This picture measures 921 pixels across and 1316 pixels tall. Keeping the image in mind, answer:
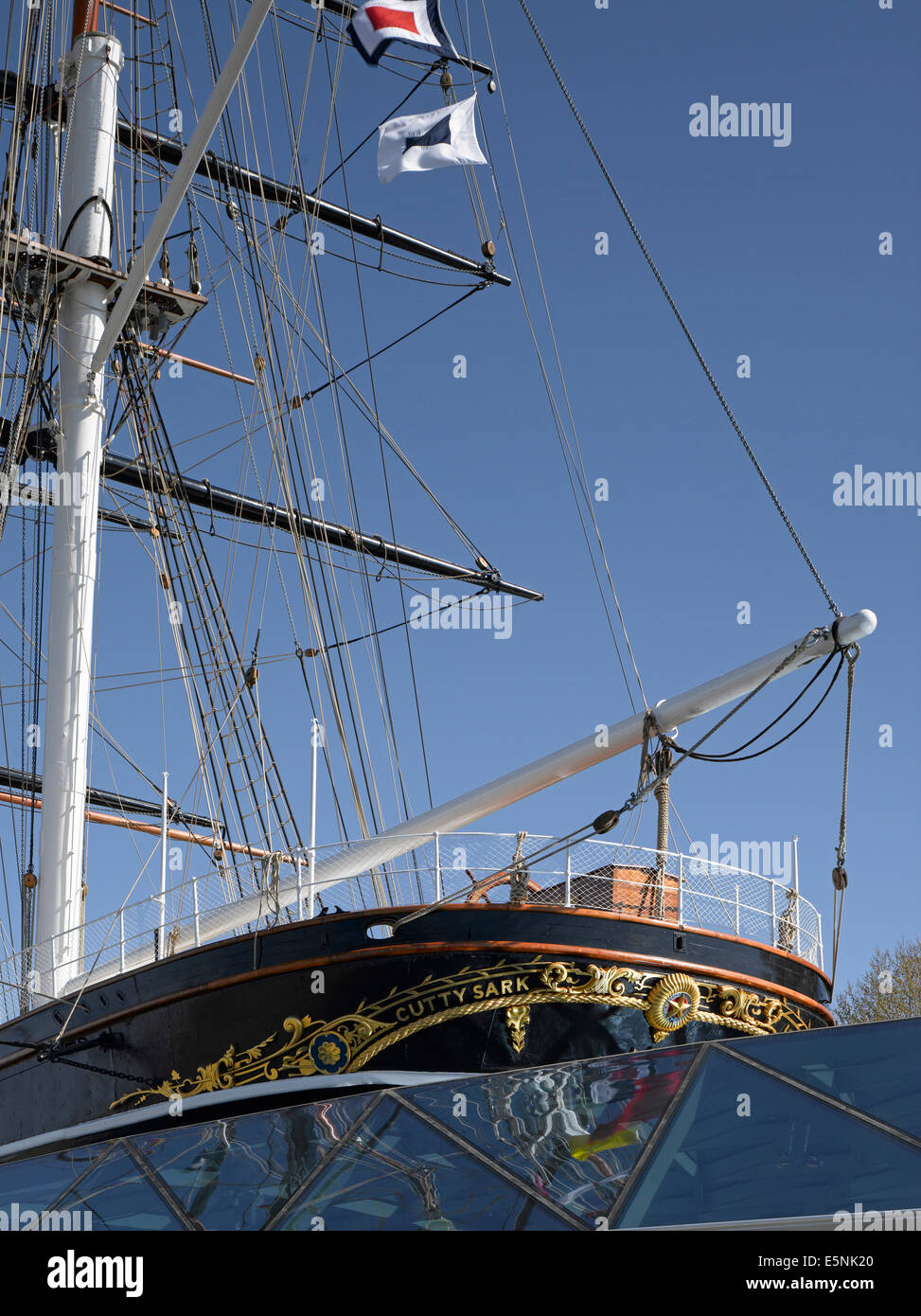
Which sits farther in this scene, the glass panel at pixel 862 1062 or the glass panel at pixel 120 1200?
the glass panel at pixel 862 1062

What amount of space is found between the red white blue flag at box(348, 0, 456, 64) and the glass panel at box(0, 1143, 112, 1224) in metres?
9.68

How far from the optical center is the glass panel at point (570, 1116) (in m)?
4.18

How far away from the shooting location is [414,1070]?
9938mm

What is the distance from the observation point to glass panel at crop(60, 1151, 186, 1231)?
169 inches

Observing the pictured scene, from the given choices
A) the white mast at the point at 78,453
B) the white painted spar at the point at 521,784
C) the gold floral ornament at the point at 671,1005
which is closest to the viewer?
the gold floral ornament at the point at 671,1005

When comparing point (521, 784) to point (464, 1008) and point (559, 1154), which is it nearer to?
point (464, 1008)

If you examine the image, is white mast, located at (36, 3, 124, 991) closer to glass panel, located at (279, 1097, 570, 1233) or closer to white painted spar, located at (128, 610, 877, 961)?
white painted spar, located at (128, 610, 877, 961)

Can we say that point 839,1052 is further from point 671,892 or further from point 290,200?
point 290,200

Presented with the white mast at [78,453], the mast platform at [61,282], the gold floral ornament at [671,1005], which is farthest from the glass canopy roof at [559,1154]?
the mast platform at [61,282]

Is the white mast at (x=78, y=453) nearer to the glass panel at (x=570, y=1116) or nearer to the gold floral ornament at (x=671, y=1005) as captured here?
the gold floral ornament at (x=671, y=1005)

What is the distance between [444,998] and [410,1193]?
19.5 feet

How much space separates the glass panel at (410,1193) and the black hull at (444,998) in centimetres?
529
